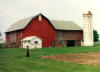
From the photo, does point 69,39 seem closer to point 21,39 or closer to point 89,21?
point 89,21

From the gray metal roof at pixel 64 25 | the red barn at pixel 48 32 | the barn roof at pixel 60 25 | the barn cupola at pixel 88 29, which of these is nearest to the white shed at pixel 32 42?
the red barn at pixel 48 32

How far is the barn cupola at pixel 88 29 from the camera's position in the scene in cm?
6169

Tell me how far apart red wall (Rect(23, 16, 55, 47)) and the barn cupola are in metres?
9.85

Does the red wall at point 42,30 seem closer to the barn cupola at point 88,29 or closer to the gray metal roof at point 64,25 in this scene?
the gray metal roof at point 64,25

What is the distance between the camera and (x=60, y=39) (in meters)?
59.1

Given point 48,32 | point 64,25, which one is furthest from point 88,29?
point 48,32

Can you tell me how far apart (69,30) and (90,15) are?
7478mm

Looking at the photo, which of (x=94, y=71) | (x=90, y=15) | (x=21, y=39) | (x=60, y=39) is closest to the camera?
(x=94, y=71)

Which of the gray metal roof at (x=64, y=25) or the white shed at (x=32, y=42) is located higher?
the gray metal roof at (x=64, y=25)

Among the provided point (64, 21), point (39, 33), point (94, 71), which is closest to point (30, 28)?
point (39, 33)

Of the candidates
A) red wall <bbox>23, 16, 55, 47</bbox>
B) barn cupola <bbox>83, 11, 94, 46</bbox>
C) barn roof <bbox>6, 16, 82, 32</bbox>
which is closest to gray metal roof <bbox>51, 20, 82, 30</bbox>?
barn roof <bbox>6, 16, 82, 32</bbox>

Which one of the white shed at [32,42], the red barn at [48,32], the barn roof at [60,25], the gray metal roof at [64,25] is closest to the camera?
the white shed at [32,42]

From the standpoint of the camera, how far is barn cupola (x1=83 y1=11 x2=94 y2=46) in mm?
61688

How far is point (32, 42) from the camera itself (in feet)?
165
